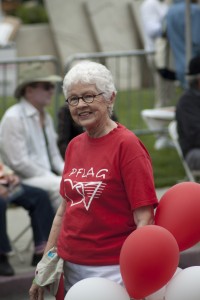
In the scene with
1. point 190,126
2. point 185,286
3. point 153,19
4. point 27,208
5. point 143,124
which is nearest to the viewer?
point 185,286

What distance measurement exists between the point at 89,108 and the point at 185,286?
95cm

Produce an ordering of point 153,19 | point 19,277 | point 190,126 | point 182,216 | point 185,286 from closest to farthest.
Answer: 1. point 185,286
2. point 182,216
3. point 19,277
4. point 190,126
5. point 153,19

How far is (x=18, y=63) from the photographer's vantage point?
10.6 metres

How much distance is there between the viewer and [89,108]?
5.11m

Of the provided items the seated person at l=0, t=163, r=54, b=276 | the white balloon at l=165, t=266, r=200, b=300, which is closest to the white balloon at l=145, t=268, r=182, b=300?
the white balloon at l=165, t=266, r=200, b=300

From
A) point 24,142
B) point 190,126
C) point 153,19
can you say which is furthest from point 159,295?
point 153,19

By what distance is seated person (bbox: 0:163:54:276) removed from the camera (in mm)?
7957

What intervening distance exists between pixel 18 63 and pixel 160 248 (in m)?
6.03

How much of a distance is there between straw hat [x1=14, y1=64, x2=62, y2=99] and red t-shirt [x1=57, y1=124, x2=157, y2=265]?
3424mm

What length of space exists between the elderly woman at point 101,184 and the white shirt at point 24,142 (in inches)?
125

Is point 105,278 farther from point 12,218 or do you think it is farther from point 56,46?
point 56,46

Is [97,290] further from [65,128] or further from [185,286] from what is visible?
[65,128]

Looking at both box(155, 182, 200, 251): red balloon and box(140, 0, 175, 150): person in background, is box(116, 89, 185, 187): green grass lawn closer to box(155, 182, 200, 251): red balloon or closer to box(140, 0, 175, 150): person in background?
box(140, 0, 175, 150): person in background

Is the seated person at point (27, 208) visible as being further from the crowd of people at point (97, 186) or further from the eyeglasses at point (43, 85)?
the crowd of people at point (97, 186)
